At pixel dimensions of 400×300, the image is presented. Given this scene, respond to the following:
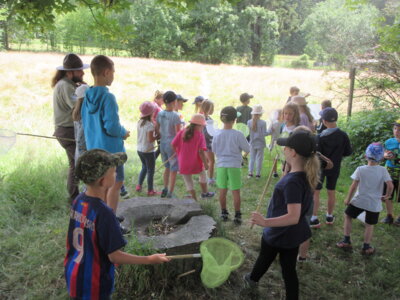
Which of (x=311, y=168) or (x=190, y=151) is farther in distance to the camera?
(x=190, y=151)

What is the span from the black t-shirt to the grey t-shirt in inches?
121

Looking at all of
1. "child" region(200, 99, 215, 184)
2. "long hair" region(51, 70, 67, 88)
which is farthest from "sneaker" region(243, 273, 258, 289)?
"long hair" region(51, 70, 67, 88)

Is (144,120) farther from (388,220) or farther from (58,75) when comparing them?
(388,220)

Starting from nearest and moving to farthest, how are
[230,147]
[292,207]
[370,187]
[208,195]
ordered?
1. [292,207]
2. [370,187]
3. [230,147]
4. [208,195]

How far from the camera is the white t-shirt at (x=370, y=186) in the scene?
368cm

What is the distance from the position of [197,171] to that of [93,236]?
3.00m

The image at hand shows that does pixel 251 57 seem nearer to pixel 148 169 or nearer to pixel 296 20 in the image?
pixel 296 20

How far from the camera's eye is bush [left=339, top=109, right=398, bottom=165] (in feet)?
24.0

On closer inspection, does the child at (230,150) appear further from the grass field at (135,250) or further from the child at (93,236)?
the child at (93,236)

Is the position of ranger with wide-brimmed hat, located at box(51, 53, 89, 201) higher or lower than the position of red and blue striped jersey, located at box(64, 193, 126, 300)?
higher

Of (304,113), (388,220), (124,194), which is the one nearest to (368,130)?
(388,220)

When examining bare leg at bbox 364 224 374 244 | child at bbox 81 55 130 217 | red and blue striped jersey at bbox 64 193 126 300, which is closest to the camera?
red and blue striped jersey at bbox 64 193 126 300

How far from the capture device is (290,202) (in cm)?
241

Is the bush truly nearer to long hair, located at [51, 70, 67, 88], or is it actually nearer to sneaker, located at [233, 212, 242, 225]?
sneaker, located at [233, 212, 242, 225]
